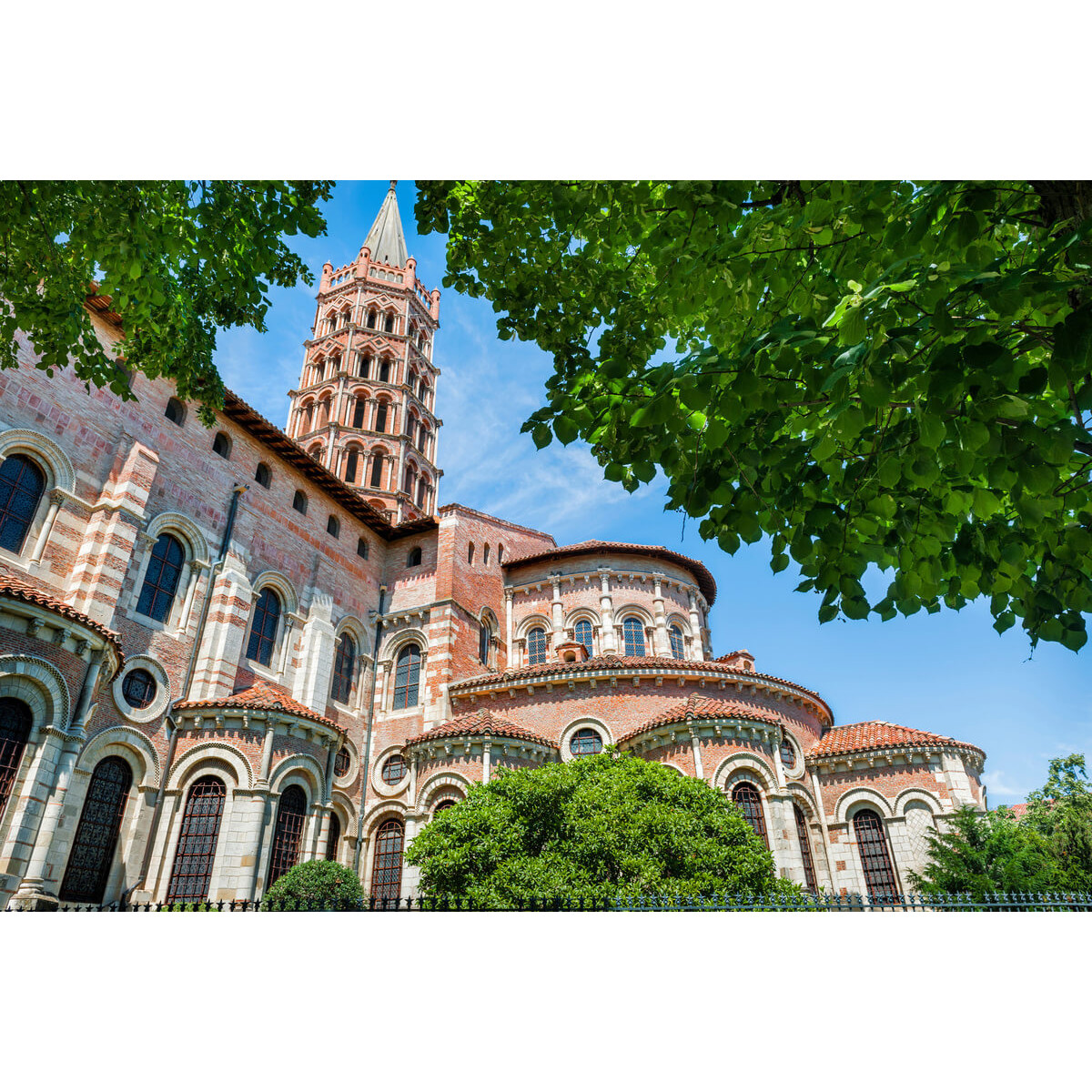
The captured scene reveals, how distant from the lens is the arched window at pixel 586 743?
21.7 meters

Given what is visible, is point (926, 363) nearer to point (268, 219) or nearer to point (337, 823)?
point (268, 219)

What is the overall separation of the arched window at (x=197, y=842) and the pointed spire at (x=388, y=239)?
39.8 m

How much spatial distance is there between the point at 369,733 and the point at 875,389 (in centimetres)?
2405

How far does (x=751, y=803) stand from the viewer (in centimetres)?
1789

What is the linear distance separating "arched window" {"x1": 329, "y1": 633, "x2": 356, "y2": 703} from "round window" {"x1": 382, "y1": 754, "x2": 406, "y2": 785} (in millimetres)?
2725

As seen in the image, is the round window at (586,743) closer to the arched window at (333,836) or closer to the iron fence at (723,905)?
the arched window at (333,836)

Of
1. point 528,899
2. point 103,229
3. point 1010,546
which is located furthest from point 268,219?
point 528,899

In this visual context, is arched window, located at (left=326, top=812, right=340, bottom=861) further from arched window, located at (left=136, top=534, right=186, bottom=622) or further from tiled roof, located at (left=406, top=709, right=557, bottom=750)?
arched window, located at (left=136, top=534, right=186, bottom=622)

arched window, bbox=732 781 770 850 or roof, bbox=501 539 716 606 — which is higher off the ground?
roof, bbox=501 539 716 606

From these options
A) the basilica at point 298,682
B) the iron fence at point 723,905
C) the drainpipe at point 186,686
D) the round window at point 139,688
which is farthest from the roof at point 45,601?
the iron fence at point 723,905

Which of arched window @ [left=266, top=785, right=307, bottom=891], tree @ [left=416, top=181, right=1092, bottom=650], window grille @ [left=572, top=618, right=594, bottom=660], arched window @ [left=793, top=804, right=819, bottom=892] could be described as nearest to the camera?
tree @ [left=416, top=181, right=1092, bottom=650]

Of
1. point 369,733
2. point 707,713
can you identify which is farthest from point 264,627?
point 707,713

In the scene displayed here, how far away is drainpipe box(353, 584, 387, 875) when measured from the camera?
22.6 metres

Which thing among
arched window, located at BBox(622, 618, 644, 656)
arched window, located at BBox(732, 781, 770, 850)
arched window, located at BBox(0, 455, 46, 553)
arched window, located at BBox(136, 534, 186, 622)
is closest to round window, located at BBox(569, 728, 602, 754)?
arched window, located at BBox(732, 781, 770, 850)
